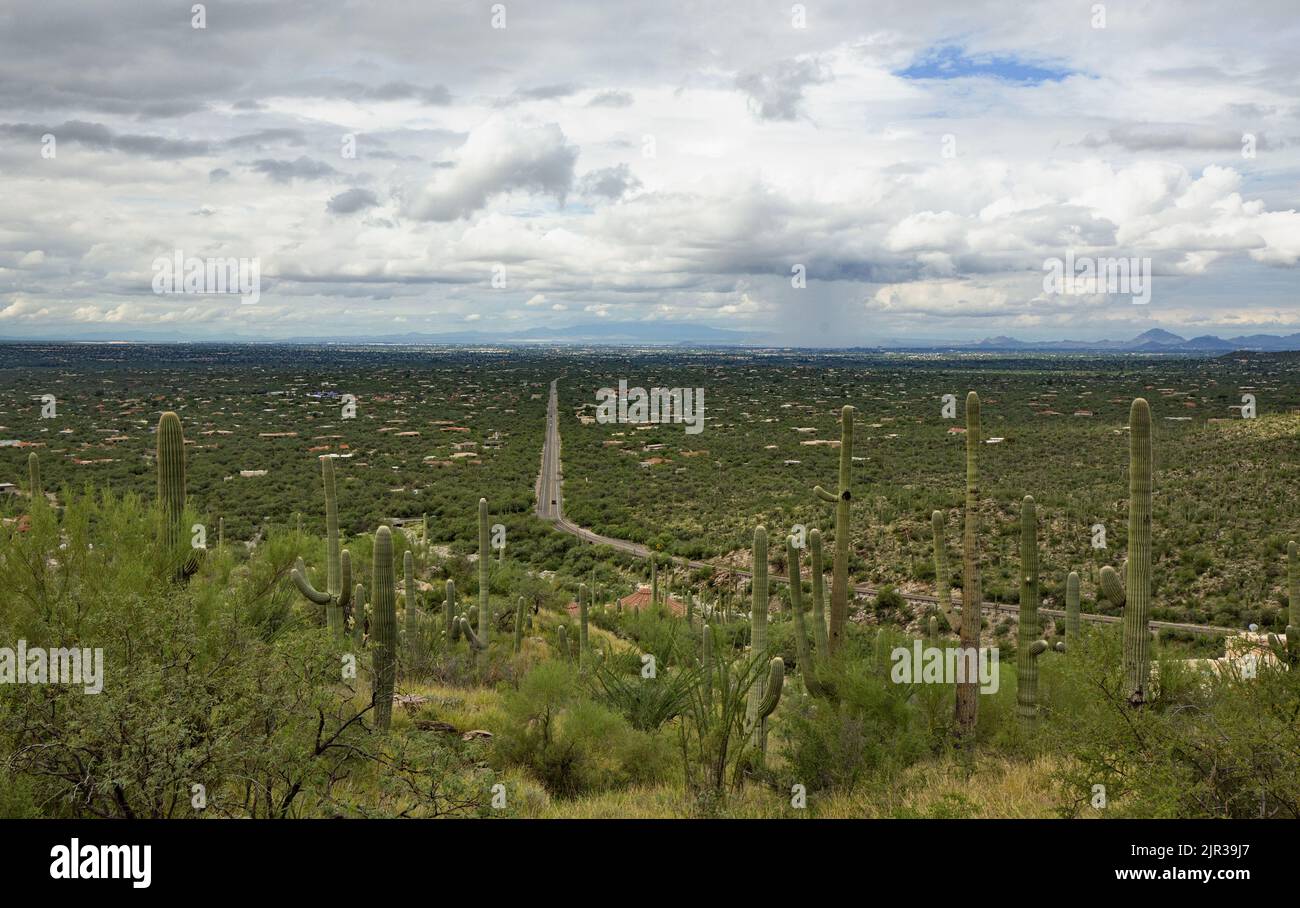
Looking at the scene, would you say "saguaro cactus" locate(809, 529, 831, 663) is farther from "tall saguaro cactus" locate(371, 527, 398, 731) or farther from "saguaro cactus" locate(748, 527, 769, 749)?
"tall saguaro cactus" locate(371, 527, 398, 731)

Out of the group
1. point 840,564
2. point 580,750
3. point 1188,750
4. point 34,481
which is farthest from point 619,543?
point 1188,750

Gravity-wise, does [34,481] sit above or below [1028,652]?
above

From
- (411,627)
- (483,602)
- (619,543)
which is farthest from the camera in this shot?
(619,543)

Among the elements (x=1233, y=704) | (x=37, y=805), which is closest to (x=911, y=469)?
(x=1233, y=704)

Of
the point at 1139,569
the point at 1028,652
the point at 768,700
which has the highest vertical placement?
the point at 1139,569

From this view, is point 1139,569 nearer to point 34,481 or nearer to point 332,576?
point 332,576
